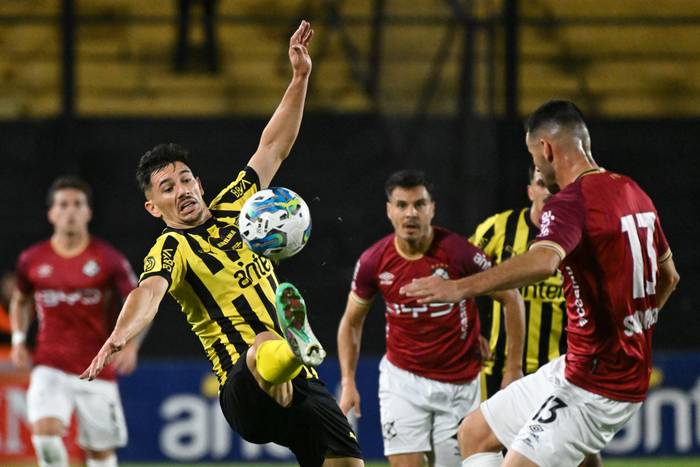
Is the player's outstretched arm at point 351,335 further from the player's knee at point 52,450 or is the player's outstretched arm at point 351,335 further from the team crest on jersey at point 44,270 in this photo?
the team crest on jersey at point 44,270

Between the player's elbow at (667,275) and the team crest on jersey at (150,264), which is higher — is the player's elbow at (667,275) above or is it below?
below

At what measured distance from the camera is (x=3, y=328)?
11.4 metres

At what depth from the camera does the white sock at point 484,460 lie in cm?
574

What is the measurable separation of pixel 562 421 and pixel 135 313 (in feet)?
5.99

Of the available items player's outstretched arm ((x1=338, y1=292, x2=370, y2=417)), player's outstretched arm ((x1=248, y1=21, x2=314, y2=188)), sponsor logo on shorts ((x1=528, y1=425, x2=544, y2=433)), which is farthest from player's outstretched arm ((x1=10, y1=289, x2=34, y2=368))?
sponsor logo on shorts ((x1=528, y1=425, x2=544, y2=433))

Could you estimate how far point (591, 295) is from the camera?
530 cm

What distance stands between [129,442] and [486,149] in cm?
393

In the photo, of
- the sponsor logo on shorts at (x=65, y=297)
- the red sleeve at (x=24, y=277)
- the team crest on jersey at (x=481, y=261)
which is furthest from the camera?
the red sleeve at (x=24, y=277)

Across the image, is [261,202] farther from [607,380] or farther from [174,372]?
[174,372]

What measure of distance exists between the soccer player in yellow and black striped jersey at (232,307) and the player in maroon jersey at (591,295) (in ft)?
2.96

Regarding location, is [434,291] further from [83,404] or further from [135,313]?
[83,404]

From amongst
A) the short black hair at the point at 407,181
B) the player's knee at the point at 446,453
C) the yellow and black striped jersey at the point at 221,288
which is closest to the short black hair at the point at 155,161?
the yellow and black striped jersey at the point at 221,288

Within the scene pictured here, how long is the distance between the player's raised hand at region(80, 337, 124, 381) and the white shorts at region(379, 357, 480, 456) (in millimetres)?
2580

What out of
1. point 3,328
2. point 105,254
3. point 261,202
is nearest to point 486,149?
point 105,254
